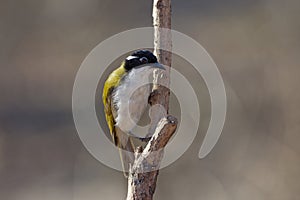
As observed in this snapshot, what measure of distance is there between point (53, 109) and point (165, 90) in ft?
13.3

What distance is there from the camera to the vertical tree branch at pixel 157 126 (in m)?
1.70

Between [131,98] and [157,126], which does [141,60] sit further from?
[157,126]

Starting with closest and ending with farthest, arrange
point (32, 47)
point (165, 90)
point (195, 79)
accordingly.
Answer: point (165, 90) → point (195, 79) → point (32, 47)

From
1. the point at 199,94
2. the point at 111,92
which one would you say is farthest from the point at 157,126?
the point at 199,94

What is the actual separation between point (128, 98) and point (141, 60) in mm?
131

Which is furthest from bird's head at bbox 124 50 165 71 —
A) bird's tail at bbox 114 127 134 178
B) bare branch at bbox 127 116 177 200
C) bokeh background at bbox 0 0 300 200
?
bokeh background at bbox 0 0 300 200

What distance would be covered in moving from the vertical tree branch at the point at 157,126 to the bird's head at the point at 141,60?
2 centimetres

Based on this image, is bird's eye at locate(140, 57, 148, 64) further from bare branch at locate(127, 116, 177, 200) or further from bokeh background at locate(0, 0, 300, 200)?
bokeh background at locate(0, 0, 300, 200)

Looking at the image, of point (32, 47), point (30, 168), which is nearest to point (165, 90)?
point (30, 168)

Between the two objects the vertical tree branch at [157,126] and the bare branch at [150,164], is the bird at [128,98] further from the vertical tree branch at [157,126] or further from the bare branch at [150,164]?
the bare branch at [150,164]

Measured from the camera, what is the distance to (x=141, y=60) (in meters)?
2.14

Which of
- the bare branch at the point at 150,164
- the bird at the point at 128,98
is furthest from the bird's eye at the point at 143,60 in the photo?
the bare branch at the point at 150,164

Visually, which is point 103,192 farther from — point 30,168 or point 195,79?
point 195,79

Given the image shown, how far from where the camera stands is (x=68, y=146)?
5480 millimetres
